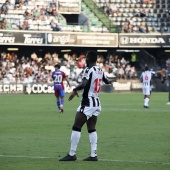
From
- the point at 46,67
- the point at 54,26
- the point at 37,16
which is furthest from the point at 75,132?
the point at 54,26

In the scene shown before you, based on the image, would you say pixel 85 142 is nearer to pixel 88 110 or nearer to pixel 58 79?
pixel 88 110

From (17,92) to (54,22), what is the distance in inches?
308

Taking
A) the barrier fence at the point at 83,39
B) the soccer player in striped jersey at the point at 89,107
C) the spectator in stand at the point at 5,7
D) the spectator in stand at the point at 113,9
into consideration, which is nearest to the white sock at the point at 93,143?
the soccer player in striped jersey at the point at 89,107

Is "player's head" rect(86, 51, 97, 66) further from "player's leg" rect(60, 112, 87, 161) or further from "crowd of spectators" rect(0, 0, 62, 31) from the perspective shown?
"crowd of spectators" rect(0, 0, 62, 31)

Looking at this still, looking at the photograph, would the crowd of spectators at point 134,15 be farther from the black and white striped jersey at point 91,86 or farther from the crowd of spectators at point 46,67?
the black and white striped jersey at point 91,86

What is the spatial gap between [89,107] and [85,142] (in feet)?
11.8

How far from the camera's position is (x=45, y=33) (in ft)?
168

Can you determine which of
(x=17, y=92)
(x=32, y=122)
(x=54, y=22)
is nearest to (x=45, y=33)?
(x=54, y=22)

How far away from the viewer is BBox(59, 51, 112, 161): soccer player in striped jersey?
1240cm

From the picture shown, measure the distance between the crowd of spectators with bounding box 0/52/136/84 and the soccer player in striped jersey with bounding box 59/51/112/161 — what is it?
35.1m

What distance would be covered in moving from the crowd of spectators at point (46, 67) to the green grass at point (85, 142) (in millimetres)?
23254

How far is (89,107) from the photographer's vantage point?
40.9 feet

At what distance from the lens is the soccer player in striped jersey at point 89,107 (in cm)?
1240

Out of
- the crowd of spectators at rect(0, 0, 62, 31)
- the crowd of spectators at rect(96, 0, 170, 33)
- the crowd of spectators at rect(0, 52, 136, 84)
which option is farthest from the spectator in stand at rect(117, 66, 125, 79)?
the crowd of spectators at rect(0, 0, 62, 31)
